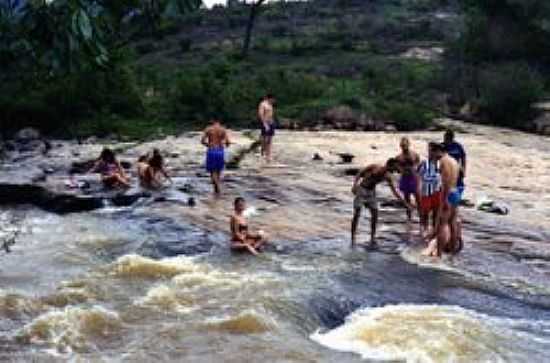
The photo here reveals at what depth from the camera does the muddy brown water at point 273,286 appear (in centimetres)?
906

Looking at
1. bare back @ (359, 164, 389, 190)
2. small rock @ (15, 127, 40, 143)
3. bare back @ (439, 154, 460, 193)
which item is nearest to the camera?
bare back @ (439, 154, 460, 193)

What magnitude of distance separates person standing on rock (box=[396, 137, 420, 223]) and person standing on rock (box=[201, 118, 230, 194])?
413 centimetres

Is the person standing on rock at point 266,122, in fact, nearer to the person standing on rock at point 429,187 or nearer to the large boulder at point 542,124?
the person standing on rock at point 429,187

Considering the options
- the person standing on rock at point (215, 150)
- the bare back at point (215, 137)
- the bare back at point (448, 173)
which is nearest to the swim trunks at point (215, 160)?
the person standing on rock at point (215, 150)

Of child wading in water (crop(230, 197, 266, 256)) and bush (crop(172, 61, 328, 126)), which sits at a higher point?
bush (crop(172, 61, 328, 126))

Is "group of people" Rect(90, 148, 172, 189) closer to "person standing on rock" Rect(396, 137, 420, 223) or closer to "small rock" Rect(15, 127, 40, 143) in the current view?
"person standing on rock" Rect(396, 137, 420, 223)

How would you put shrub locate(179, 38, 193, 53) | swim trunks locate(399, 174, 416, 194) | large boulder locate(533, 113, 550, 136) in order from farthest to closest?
1. shrub locate(179, 38, 193, 53)
2. large boulder locate(533, 113, 550, 136)
3. swim trunks locate(399, 174, 416, 194)

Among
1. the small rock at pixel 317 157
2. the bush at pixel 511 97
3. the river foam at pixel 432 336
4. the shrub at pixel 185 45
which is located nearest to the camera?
the river foam at pixel 432 336

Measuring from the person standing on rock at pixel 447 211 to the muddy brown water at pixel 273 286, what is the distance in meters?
0.21

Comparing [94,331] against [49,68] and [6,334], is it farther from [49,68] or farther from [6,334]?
[49,68]

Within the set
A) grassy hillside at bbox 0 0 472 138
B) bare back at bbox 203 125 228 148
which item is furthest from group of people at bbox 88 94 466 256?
grassy hillside at bbox 0 0 472 138

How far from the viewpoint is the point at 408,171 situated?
14.4 m

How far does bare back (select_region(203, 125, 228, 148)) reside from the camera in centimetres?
1775

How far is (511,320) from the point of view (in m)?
10.2
